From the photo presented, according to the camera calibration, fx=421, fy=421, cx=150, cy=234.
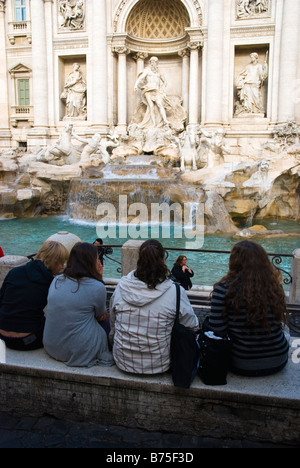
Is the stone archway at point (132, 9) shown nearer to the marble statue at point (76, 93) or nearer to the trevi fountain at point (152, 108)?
the trevi fountain at point (152, 108)

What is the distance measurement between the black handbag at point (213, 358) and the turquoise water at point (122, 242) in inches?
172

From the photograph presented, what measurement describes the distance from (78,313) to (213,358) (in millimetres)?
1039

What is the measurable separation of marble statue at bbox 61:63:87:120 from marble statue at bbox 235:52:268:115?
720 centimetres

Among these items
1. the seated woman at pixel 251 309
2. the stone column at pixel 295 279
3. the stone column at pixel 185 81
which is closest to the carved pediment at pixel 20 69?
the stone column at pixel 185 81

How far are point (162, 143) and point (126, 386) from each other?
1548 cm

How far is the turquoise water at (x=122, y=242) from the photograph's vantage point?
8.29 meters

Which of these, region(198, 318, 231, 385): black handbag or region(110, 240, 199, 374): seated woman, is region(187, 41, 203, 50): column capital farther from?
region(198, 318, 231, 385): black handbag

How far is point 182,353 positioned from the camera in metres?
2.98

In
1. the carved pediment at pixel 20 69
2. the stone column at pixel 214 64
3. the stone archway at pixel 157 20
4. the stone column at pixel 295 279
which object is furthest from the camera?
the carved pediment at pixel 20 69

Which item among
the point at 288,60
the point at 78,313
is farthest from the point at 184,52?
the point at 78,313

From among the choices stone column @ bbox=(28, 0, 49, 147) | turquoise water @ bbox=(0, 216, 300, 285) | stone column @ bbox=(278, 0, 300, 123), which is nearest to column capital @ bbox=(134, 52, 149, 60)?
stone column @ bbox=(28, 0, 49, 147)

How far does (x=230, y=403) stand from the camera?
298cm
